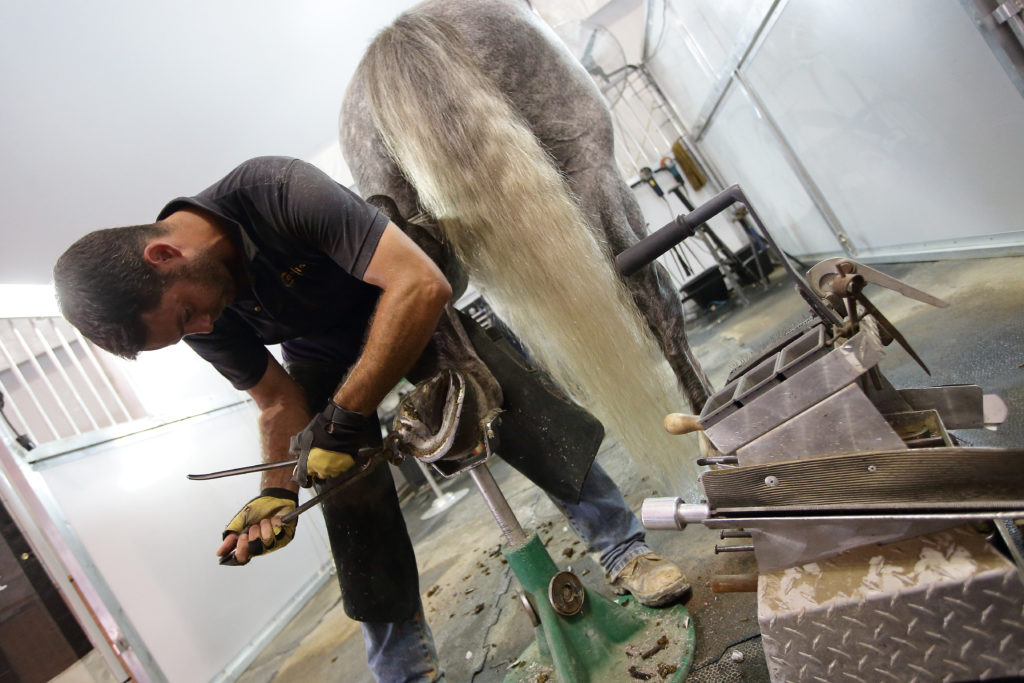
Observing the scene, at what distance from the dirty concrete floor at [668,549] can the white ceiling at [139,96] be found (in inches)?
82.0

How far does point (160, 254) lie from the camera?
111cm

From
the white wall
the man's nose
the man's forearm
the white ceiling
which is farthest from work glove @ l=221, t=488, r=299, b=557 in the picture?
the white wall

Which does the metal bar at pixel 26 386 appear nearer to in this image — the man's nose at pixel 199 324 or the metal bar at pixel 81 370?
the metal bar at pixel 81 370

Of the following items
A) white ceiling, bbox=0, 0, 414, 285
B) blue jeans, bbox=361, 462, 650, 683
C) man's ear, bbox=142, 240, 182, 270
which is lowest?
blue jeans, bbox=361, 462, 650, 683

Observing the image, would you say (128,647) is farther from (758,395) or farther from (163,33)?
(758,395)

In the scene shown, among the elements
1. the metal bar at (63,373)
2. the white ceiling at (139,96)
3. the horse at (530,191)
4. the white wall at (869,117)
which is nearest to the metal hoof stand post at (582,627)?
the horse at (530,191)

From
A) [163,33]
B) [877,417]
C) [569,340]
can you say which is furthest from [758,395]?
[163,33]

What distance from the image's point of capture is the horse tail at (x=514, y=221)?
127 centimetres

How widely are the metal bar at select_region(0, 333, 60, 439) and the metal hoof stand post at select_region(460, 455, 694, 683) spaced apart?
2226mm

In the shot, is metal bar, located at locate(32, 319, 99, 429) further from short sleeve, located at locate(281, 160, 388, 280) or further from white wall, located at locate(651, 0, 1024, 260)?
white wall, located at locate(651, 0, 1024, 260)

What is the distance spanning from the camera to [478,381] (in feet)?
4.16

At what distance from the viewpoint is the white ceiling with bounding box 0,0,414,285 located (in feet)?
6.15

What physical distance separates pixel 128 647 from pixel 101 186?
185cm

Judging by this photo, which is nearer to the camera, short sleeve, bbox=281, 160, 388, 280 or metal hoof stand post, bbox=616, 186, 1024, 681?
metal hoof stand post, bbox=616, 186, 1024, 681
